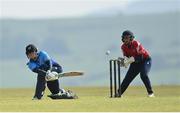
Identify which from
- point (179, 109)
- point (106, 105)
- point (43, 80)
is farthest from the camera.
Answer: point (43, 80)

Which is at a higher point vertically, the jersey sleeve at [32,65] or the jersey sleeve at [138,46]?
the jersey sleeve at [138,46]

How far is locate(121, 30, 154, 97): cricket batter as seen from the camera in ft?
76.9

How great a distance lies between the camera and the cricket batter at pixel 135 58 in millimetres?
23453

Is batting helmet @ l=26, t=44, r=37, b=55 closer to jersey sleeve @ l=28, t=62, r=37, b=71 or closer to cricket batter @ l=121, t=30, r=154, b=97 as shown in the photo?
jersey sleeve @ l=28, t=62, r=37, b=71

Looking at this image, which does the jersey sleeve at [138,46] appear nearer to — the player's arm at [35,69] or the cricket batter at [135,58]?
the cricket batter at [135,58]

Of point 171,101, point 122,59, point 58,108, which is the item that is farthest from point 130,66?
point 58,108

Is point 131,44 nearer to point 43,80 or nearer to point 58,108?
point 43,80

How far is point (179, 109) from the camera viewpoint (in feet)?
59.6

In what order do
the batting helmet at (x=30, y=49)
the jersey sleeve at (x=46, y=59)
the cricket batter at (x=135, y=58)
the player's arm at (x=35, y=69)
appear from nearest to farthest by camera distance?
the player's arm at (x=35, y=69) → the batting helmet at (x=30, y=49) → the jersey sleeve at (x=46, y=59) → the cricket batter at (x=135, y=58)

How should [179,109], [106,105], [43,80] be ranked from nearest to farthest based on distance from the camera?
[179,109], [106,105], [43,80]

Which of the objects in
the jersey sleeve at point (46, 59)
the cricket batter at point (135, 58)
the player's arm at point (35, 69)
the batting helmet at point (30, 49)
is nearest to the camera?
the player's arm at point (35, 69)

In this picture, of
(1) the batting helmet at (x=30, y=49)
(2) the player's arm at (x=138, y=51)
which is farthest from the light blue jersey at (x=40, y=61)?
(2) the player's arm at (x=138, y=51)

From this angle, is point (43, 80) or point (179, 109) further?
point (43, 80)

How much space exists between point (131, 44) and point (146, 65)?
0.89m
